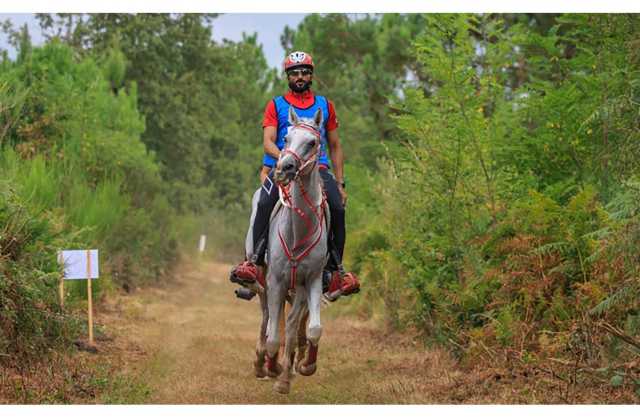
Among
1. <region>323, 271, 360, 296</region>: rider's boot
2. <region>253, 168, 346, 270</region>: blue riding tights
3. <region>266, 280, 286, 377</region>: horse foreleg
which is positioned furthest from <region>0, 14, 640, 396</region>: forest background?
<region>266, 280, 286, 377</region>: horse foreleg

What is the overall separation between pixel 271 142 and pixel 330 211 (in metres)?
1.03

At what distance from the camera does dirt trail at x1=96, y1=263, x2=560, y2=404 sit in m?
10.5

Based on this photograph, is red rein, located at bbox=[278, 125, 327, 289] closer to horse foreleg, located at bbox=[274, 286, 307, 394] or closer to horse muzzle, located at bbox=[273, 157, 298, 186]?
horse foreleg, located at bbox=[274, 286, 307, 394]

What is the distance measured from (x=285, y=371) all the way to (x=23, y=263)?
129 inches

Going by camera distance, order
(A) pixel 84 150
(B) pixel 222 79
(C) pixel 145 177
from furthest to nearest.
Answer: (B) pixel 222 79 → (C) pixel 145 177 → (A) pixel 84 150

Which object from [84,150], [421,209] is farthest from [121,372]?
[84,150]

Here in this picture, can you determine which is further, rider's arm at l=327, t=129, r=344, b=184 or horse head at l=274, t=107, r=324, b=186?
rider's arm at l=327, t=129, r=344, b=184

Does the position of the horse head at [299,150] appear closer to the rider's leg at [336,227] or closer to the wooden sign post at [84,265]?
the rider's leg at [336,227]

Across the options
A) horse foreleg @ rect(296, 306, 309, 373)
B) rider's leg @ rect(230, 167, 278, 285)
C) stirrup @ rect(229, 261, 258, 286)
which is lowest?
horse foreleg @ rect(296, 306, 309, 373)

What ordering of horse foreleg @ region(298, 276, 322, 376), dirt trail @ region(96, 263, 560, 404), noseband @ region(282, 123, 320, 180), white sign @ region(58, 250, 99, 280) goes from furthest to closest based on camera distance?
white sign @ region(58, 250, 99, 280)
dirt trail @ region(96, 263, 560, 404)
horse foreleg @ region(298, 276, 322, 376)
noseband @ region(282, 123, 320, 180)

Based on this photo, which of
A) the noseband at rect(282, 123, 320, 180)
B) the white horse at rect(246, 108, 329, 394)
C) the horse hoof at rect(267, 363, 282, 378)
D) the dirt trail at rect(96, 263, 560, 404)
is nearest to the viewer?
the noseband at rect(282, 123, 320, 180)

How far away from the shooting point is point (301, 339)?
10.9 metres

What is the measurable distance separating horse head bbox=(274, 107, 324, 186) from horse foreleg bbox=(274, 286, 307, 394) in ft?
5.74
